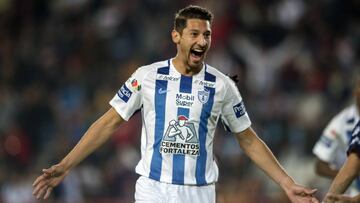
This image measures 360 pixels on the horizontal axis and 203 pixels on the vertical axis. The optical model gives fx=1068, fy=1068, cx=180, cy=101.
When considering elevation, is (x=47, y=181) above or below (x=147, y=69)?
below

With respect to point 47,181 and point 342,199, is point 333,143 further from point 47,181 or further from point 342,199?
point 47,181

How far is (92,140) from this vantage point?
7488 mm

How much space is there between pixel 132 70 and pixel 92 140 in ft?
24.3

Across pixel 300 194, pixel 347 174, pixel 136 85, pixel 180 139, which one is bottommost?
pixel 300 194

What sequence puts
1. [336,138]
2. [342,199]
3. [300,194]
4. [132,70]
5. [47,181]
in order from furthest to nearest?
1. [132,70]
2. [336,138]
3. [47,181]
4. [300,194]
5. [342,199]

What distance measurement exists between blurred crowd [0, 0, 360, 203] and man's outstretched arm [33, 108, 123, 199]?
5110 mm

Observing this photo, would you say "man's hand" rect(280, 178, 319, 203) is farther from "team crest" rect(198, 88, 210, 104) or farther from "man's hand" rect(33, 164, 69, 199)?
"man's hand" rect(33, 164, 69, 199)

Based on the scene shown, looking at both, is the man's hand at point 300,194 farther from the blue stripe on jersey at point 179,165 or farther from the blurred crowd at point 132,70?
the blurred crowd at point 132,70

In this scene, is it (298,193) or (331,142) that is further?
(331,142)

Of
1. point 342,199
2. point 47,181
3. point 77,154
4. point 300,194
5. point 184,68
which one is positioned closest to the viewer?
point 342,199

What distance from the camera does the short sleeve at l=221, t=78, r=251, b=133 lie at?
24.7 feet

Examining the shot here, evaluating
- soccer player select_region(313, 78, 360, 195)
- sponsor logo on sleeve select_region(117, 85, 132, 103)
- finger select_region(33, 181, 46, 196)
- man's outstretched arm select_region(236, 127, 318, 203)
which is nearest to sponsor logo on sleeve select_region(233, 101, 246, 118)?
man's outstretched arm select_region(236, 127, 318, 203)

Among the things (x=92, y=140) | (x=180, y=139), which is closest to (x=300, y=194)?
(x=180, y=139)

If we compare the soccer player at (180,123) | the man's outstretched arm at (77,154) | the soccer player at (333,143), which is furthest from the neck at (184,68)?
the soccer player at (333,143)
